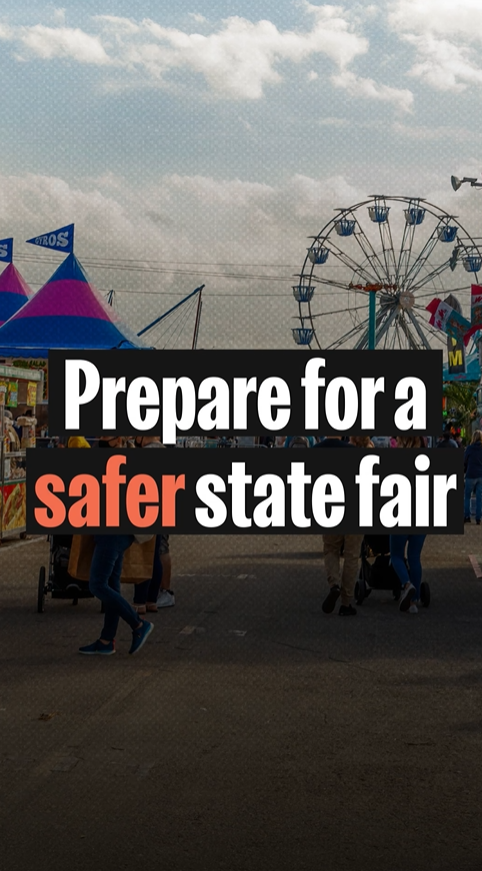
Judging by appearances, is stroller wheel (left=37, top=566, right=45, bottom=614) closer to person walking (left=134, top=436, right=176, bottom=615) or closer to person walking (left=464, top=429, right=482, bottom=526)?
person walking (left=134, top=436, right=176, bottom=615)

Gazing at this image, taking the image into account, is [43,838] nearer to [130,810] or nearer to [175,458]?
[130,810]

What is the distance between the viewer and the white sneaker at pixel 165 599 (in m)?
11.6

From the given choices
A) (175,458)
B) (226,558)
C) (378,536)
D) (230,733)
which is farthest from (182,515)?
(230,733)

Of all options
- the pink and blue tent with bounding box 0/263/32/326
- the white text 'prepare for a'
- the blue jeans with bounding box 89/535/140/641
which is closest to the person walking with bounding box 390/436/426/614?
the white text 'prepare for a'

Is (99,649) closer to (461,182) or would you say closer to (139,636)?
(139,636)

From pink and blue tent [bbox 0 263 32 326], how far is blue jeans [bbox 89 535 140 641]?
111 ft

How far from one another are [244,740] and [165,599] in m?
5.01

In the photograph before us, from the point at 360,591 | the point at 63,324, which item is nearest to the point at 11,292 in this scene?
the point at 63,324

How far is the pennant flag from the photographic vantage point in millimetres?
48375

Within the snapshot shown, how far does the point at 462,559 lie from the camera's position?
17.0 metres

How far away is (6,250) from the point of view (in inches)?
1778

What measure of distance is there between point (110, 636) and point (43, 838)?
14.2ft

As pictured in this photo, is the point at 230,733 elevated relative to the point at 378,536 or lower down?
lower down

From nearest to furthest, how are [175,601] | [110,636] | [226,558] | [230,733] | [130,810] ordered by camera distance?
1. [130,810]
2. [230,733]
3. [110,636]
4. [175,601]
5. [226,558]
